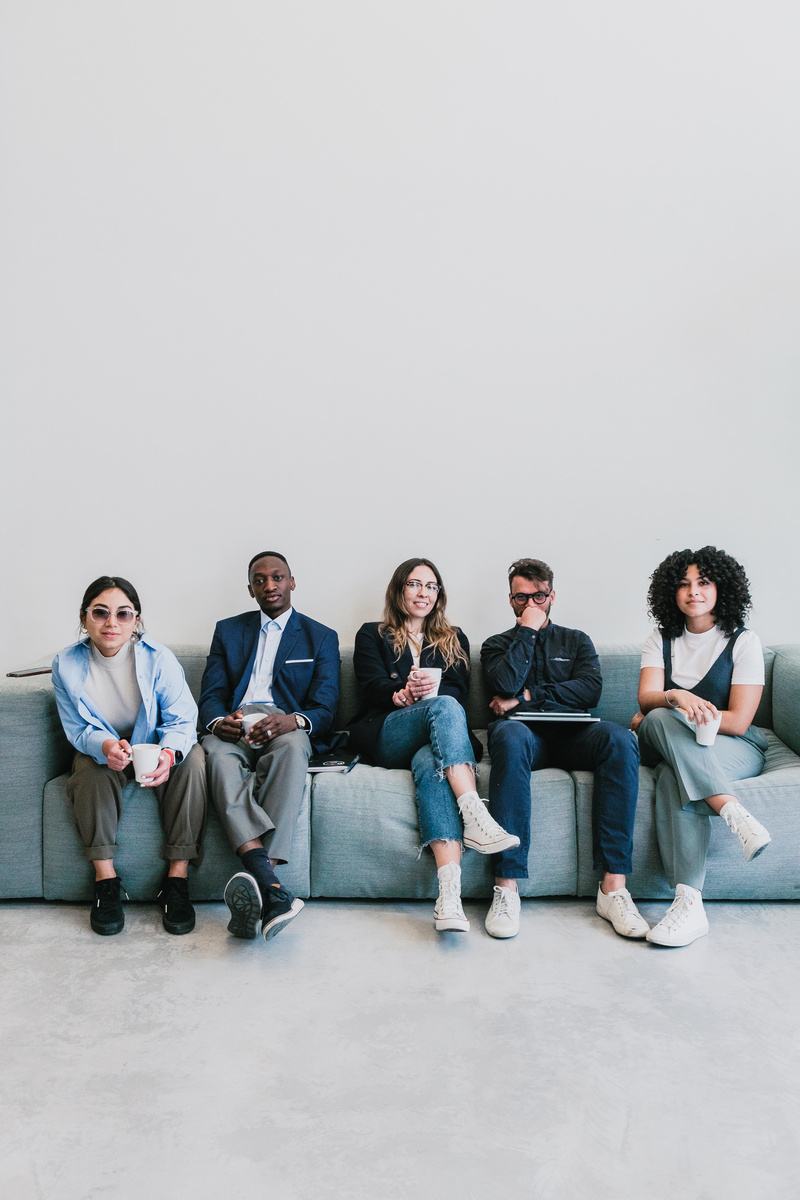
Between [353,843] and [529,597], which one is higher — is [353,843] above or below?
below

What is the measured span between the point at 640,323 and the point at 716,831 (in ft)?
6.95

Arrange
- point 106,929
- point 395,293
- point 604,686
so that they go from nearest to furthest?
point 106,929, point 604,686, point 395,293

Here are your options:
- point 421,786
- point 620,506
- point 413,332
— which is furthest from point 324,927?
point 413,332

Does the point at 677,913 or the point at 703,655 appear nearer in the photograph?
the point at 677,913

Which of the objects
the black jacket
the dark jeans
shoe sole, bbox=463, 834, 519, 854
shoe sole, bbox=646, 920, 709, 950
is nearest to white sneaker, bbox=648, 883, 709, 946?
shoe sole, bbox=646, 920, 709, 950

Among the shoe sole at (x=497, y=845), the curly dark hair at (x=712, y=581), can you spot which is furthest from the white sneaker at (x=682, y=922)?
the curly dark hair at (x=712, y=581)

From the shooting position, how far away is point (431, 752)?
2549 mm

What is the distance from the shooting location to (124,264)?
341 centimetres

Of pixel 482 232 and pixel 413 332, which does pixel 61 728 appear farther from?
pixel 482 232

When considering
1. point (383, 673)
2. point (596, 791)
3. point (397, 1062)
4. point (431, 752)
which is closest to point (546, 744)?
point (596, 791)

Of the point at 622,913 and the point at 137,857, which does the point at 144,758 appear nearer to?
the point at 137,857

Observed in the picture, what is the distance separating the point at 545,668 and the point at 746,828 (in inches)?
35.5

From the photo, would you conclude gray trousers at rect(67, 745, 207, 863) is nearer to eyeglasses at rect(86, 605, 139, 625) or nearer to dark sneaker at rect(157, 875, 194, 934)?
dark sneaker at rect(157, 875, 194, 934)

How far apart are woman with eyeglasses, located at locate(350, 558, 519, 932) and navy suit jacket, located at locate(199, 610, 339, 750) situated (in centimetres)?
12
